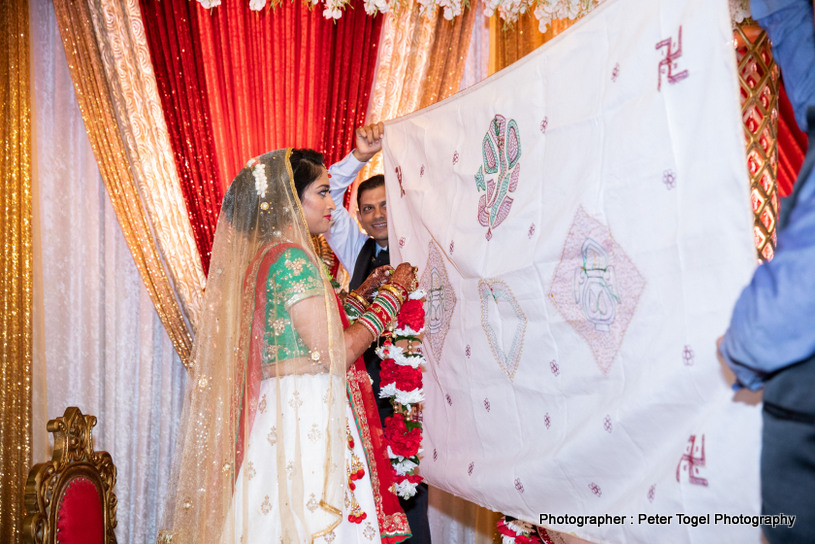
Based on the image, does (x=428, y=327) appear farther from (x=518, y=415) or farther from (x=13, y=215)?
(x=13, y=215)

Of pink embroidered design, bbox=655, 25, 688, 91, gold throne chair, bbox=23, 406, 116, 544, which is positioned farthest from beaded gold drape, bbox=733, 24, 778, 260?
gold throne chair, bbox=23, 406, 116, 544

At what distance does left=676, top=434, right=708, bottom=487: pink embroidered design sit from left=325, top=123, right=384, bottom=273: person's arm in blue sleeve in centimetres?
184

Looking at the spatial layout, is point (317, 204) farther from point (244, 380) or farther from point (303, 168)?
point (244, 380)

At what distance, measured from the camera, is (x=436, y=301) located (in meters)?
2.47

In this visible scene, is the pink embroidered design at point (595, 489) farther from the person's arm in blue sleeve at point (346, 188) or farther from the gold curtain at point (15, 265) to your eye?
the gold curtain at point (15, 265)

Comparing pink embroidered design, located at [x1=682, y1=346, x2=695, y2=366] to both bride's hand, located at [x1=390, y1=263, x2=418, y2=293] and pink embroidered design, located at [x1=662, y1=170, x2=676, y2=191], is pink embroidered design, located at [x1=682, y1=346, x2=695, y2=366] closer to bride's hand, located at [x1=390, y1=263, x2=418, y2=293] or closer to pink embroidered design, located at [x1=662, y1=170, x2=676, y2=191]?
pink embroidered design, located at [x1=662, y1=170, x2=676, y2=191]

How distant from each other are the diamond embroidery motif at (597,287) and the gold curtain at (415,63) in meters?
1.88

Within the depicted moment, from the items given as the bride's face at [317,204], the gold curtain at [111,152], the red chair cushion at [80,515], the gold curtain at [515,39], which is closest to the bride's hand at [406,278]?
the bride's face at [317,204]

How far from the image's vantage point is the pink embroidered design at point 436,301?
2408 mm

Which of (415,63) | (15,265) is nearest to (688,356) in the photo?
(415,63)

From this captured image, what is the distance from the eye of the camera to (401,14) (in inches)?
138

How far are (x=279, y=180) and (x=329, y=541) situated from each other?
1.09 m


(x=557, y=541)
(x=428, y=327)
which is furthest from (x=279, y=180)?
(x=557, y=541)

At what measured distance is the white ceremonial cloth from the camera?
1.40m
